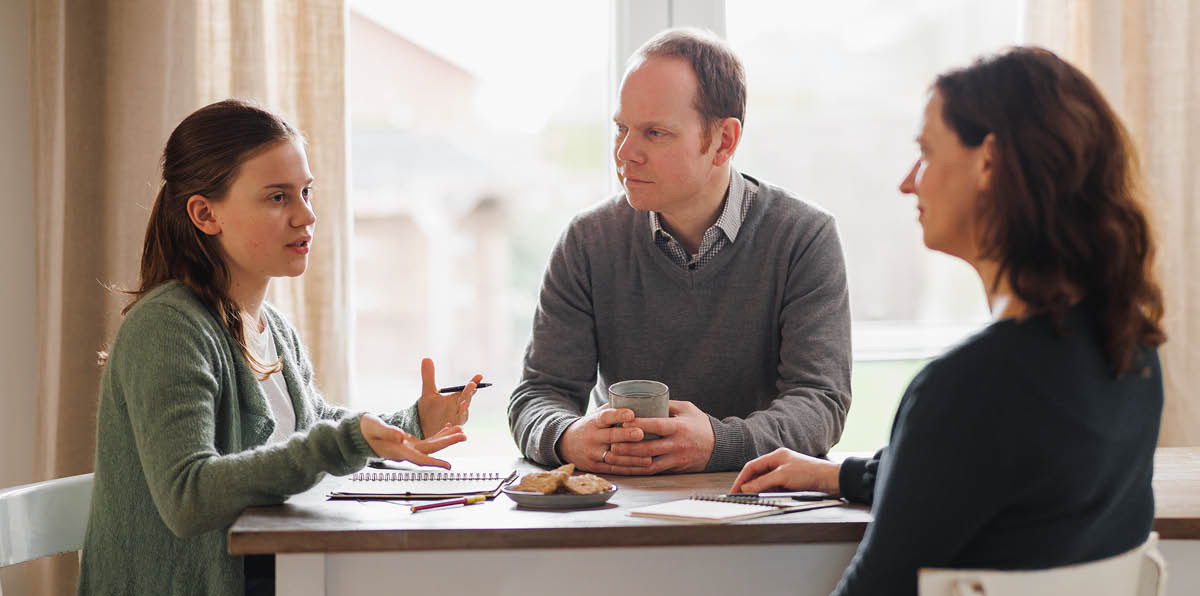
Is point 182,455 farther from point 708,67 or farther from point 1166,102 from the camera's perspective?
point 1166,102

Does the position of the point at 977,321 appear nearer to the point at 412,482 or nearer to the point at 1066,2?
the point at 1066,2

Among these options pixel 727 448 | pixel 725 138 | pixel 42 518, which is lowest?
pixel 42 518

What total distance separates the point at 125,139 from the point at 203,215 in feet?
3.18

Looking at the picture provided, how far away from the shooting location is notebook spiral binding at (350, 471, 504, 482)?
1.56 metres

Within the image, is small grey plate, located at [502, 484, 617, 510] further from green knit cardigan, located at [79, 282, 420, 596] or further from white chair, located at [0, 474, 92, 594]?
white chair, located at [0, 474, 92, 594]

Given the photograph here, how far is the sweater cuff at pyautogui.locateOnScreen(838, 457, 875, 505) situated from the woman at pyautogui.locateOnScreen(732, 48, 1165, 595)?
27 cm

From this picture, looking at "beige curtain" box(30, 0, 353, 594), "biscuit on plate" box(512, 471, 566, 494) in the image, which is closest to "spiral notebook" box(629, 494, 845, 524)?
"biscuit on plate" box(512, 471, 566, 494)

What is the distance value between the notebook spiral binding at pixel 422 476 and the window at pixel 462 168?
43.4 inches

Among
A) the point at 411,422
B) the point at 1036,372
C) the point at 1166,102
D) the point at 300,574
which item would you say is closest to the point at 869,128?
the point at 1166,102

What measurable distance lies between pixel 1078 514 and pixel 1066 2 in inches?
78.6

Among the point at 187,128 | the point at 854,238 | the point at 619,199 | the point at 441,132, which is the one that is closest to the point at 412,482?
the point at 187,128

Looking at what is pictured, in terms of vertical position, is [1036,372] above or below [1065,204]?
below

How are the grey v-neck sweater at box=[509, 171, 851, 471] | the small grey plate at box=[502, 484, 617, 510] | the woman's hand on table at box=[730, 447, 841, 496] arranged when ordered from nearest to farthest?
1. the small grey plate at box=[502, 484, 617, 510]
2. the woman's hand on table at box=[730, 447, 841, 496]
3. the grey v-neck sweater at box=[509, 171, 851, 471]

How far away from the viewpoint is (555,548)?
Result: 50.6 inches
